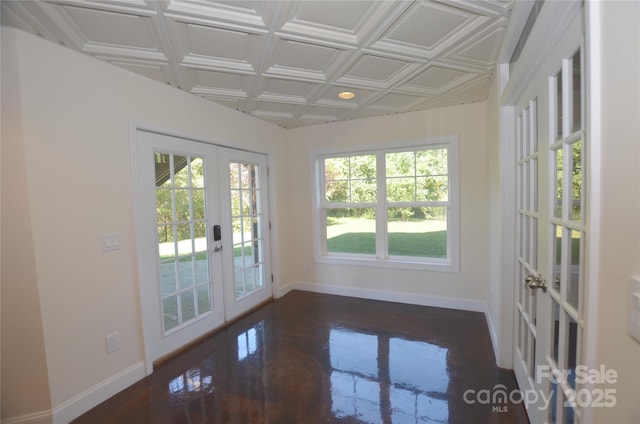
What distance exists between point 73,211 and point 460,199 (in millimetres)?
3655

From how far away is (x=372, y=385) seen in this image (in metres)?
→ 2.16

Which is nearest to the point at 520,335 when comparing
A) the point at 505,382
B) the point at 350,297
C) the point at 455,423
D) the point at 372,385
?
the point at 505,382

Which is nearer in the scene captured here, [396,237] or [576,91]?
[576,91]

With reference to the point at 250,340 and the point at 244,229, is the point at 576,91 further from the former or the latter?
the point at 244,229

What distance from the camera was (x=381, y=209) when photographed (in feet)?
12.7

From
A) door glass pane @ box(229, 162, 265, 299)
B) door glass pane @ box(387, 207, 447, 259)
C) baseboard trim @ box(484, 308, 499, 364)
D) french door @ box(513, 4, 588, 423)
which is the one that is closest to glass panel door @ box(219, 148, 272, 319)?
door glass pane @ box(229, 162, 265, 299)

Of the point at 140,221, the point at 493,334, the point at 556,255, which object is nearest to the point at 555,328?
the point at 556,255

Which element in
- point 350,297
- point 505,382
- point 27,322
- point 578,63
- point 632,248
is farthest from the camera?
point 350,297

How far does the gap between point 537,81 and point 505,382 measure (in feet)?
6.76

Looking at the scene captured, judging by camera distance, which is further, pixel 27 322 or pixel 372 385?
pixel 372 385

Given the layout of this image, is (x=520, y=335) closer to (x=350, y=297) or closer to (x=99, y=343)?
(x=350, y=297)

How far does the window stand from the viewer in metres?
3.57

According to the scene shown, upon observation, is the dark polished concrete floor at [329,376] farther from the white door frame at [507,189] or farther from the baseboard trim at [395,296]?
the white door frame at [507,189]

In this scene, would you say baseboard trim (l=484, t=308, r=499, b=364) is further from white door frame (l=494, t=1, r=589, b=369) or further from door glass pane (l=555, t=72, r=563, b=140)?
door glass pane (l=555, t=72, r=563, b=140)
